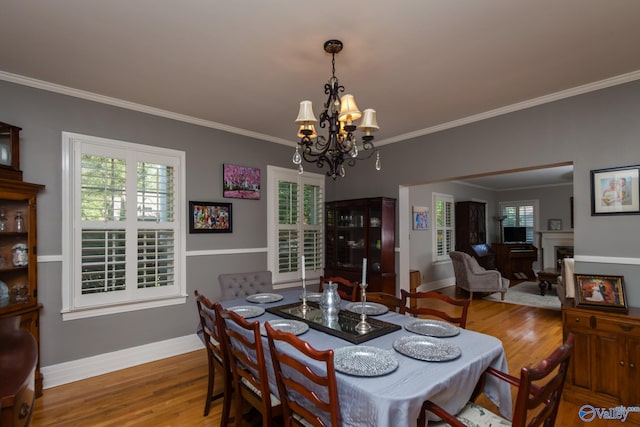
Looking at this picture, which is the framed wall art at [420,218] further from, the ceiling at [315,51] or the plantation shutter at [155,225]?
the plantation shutter at [155,225]

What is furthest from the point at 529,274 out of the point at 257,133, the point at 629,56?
the point at 257,133

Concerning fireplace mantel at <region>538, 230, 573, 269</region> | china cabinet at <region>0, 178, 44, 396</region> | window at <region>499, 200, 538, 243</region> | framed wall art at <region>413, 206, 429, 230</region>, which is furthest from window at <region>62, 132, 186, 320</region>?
window at <region>499, 200, 538, 243</region>

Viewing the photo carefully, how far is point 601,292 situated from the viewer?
2.62 meters

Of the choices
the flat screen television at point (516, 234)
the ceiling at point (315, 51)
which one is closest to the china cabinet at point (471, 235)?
the flat screen television at point (516, 234)

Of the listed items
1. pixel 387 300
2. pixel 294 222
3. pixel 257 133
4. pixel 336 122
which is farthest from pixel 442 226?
pixel 336 122

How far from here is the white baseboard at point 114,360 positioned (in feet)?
9.32

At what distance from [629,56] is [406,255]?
→ 297cm

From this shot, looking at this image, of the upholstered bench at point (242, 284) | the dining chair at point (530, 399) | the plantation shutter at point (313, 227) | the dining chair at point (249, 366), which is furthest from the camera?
the plantation shutter at point (313, 227)

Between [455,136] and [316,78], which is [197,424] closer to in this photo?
[316,78]

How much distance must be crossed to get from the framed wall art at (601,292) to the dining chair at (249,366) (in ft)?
8.55

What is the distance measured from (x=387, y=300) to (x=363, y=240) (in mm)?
1895

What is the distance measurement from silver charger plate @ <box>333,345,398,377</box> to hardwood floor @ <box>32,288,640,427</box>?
1.36m

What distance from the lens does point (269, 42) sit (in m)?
2.17

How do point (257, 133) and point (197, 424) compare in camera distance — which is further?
point (257, 133)
